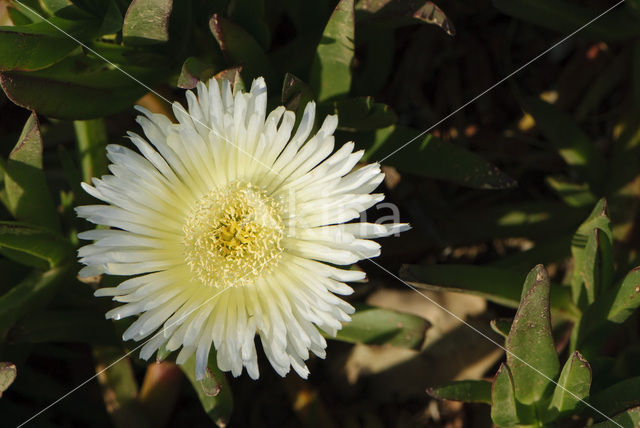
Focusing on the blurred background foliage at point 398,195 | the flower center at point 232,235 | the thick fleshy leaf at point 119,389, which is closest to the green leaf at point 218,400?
the blurred background foliage at point 398,195

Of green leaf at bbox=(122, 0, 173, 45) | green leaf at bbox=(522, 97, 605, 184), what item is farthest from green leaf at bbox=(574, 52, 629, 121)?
green leaf at bbox=(122, 0, 173, 45)

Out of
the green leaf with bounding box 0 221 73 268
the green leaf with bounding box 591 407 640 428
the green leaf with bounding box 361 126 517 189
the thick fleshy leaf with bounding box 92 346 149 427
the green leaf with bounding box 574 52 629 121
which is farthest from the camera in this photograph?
the green leaf with bounding box 574 52 629 121

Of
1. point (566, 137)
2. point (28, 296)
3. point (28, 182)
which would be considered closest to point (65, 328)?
point (28, 296)

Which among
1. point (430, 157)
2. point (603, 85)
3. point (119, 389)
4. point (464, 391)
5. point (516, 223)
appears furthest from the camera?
point (603, 85)

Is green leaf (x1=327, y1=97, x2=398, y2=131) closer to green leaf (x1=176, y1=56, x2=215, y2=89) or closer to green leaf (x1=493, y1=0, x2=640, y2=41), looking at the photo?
green leaf (x1=176, y1=56, x2=215, y2=89)

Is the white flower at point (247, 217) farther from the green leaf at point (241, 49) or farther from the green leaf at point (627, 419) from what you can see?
the green leaf at point (627, 419)

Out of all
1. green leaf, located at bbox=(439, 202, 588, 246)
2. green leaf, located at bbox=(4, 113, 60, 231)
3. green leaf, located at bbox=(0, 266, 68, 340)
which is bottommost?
green leaf, located at bbox=(439, 202, 588, 246)

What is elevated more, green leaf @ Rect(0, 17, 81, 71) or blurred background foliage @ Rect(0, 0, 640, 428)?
green leaf @ Rect(0, 17, 81, 71)

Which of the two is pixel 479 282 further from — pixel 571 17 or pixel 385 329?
pixel 571 17
